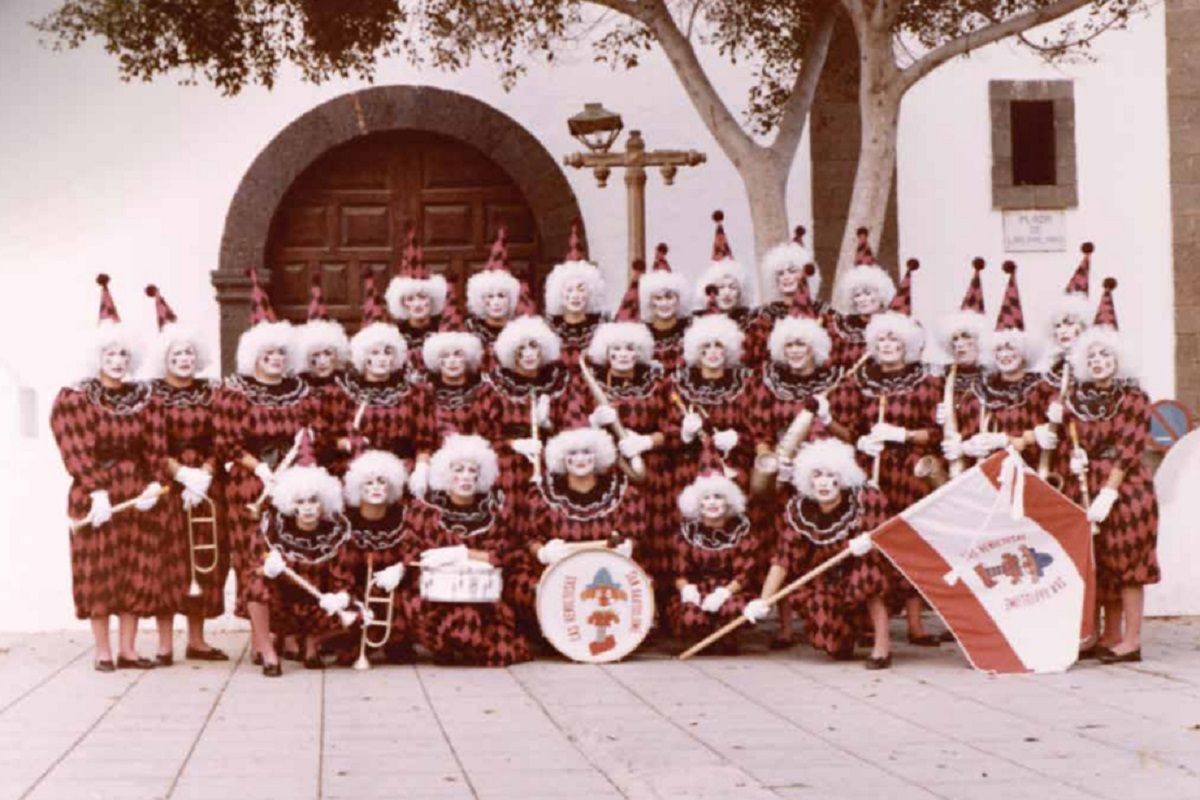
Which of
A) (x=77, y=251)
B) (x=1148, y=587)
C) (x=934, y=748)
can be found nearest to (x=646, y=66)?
(x=77, y=251)

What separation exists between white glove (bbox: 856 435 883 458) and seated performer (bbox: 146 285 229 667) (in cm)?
369

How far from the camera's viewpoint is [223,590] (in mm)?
13812

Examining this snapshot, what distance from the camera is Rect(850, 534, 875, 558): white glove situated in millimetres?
12945

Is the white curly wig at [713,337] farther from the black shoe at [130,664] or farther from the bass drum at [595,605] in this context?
the black shoe at [130,664]

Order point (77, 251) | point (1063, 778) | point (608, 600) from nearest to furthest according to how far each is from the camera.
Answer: point (1063, 778) < point (608, 600) < point (77, 251)

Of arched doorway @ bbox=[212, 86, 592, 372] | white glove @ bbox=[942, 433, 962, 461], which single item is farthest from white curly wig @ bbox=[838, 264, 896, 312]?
arched doorway @ bbox=[212, 86, 592, 372]

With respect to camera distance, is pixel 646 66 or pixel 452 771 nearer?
pixel 452 771

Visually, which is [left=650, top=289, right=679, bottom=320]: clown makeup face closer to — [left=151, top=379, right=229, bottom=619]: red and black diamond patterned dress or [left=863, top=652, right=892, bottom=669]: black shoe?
[left=863, top=652, right=892, bottom=669]: black shoe

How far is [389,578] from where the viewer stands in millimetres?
13219

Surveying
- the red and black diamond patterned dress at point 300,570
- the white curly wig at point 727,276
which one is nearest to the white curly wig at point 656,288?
the white curly wig at point 727,276

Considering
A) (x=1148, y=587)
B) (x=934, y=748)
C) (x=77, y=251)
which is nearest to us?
(x=934, y=748)

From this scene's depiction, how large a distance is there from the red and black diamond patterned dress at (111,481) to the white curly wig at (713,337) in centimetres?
304

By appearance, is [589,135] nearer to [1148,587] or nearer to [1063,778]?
[1148,587]

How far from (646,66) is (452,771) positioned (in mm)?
10583
